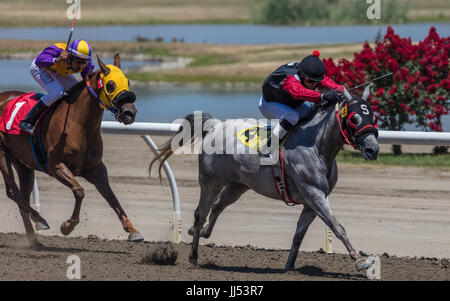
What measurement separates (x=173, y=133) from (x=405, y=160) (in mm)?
5147

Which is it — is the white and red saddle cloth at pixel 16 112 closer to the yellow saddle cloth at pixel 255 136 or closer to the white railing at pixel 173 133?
the white railing at pixel 173 133

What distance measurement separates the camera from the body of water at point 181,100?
60.1ft

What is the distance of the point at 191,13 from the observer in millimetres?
62094

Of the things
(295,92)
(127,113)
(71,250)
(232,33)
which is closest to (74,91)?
(127,113)

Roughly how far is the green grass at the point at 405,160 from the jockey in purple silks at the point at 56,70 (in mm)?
5470

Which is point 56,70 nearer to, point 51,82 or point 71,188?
point 51,82

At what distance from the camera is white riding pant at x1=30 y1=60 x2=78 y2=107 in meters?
6.90

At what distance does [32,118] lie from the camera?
694cm

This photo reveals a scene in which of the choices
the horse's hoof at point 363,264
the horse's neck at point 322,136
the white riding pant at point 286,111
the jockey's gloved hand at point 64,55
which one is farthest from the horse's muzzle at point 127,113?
the horse's hoof at point 363,264

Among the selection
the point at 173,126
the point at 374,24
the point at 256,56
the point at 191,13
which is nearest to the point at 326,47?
the point at 256,56

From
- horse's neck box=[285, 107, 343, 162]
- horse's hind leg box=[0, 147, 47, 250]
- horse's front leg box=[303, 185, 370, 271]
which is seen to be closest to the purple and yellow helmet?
horse's hind leg box=[0, 147, 47, 250]

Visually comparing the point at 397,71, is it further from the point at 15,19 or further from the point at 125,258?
the point at 15,19

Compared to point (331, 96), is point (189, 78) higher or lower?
lower
